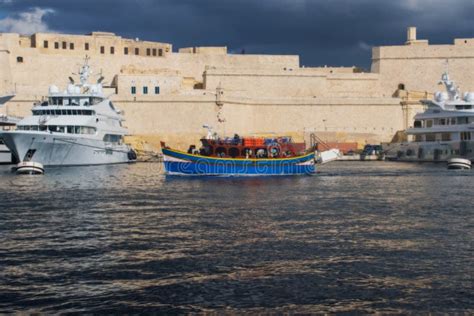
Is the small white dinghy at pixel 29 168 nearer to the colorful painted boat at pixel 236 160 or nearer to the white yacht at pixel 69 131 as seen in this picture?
the white yacht at pixel 69 131

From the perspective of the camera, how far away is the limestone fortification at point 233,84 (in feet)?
260

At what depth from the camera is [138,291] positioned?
51.6 feet

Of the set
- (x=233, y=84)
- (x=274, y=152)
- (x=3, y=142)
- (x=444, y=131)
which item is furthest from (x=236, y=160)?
(x=233, y=84)

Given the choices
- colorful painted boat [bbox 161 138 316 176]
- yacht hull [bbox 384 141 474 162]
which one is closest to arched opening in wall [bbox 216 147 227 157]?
colorful painted boat [bbox 161 138 316 176]

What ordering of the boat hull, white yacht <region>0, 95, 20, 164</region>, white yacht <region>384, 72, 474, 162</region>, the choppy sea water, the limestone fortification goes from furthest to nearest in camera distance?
the limestone fortification → white yacht <region>384, 72, 474, 162</region> → white yacht <region>0, 95, 20, 164</region> → the boat hull → the choppy sea water

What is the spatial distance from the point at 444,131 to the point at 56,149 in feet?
126

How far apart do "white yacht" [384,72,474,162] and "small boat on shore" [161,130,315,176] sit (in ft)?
80.8

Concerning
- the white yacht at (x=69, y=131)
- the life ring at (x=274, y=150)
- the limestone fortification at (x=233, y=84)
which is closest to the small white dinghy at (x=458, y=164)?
the life ring at (x=274, y=150)

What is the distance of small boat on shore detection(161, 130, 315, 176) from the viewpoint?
159ft

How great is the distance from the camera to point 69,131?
5969cm

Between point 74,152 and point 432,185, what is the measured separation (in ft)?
100

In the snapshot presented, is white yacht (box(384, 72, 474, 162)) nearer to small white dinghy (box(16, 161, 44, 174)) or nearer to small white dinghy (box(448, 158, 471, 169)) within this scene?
small white dinghy (box(448, 158, 471, 169))

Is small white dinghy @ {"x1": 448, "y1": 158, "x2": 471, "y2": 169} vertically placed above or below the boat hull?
below

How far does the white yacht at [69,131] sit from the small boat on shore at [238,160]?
12.8 metres
